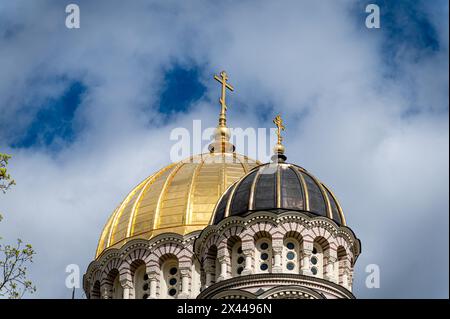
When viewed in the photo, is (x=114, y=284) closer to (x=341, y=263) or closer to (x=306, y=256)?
(x=341, y=263)

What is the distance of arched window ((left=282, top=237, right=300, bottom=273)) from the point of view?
43.8 m

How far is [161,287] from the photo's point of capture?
174ft

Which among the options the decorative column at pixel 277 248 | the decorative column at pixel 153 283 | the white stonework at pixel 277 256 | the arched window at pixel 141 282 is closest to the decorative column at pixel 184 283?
the decorative column at pixel 153 283

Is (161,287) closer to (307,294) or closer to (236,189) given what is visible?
(236,189)

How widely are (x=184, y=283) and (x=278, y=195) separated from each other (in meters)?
9.03

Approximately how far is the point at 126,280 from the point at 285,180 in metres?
11.4

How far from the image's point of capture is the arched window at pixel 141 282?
5375cm

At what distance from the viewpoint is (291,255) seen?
145ft

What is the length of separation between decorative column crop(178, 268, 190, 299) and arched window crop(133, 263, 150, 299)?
184cm

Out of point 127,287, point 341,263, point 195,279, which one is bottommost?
point 341,263

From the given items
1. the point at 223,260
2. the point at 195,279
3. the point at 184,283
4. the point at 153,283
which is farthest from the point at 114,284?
the point at 223,260

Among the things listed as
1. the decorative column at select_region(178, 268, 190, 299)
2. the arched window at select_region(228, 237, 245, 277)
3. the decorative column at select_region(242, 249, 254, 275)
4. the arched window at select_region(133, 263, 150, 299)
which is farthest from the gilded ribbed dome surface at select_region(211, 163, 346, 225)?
the arched window at select_region(133, 263, 150, 299)

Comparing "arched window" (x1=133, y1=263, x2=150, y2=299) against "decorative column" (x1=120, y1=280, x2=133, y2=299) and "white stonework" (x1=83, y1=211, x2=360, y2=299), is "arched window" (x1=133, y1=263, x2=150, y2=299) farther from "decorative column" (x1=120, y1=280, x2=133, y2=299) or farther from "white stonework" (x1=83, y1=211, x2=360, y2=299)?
"white stonework" (x1=83, y1=211, x2=360, y2=299)
